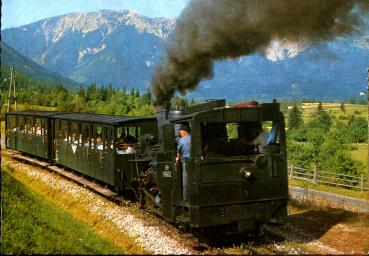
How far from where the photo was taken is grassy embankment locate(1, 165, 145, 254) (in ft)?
28.1

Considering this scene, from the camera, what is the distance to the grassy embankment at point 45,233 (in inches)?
338

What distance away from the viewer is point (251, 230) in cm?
1026

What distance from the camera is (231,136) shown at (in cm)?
1016

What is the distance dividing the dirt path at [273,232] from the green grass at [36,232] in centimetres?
96

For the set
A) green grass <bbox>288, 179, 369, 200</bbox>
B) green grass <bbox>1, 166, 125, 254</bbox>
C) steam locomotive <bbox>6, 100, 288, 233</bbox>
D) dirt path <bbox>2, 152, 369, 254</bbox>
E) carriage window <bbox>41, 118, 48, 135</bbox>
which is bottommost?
green grass <bbox>288, 179, 369, 200</bbox>

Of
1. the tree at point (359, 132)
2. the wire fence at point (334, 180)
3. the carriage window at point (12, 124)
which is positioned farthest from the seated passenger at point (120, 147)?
the tree at point (359, 132)

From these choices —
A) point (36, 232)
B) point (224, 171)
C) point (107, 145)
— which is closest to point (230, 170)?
point (224, 171)

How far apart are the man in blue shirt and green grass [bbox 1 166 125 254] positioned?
2007mm

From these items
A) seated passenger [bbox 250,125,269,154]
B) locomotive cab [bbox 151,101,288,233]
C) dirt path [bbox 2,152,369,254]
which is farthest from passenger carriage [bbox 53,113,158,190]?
seated passenger [bbox 250,125,269,154]

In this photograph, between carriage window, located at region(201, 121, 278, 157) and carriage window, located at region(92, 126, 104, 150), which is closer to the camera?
carriage window, located at region(201, 121, 278, 157)

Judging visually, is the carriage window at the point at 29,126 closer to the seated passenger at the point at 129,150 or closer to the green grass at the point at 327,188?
the seated passenger at the point at 129,150

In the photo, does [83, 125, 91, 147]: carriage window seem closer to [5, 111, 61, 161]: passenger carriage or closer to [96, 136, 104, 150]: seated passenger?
[96, 136, 104, 150]: seated passenger

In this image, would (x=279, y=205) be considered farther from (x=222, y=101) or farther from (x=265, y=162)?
(x=222, y=101)

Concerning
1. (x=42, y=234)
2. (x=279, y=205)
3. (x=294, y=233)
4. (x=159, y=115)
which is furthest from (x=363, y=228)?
(x=42, y=234)
